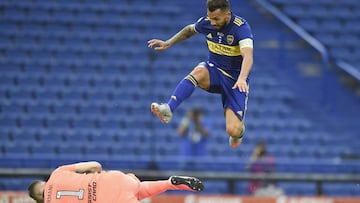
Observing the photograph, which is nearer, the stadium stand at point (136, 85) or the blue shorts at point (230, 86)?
the blue shorts at point (230, 86)

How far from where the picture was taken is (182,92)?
9.75 m

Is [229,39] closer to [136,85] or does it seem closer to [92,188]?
[92,188]

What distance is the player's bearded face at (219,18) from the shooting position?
31.0 ft

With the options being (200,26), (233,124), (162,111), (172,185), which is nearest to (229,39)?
(200,26)

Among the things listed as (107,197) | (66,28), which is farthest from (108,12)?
(107,197)

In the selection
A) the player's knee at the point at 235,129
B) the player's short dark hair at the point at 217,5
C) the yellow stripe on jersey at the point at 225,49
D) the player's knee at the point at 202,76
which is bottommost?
the player's knee at the point at 235,129

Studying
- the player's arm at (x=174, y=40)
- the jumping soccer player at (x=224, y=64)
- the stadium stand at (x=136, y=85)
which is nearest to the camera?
the jumping soccer player at (x=224, y=64)

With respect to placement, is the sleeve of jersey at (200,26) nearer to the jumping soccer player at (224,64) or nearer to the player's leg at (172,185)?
the jumping soccer player at (224,64)

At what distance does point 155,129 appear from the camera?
680 inches

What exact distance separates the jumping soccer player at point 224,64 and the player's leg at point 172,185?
2.03ft

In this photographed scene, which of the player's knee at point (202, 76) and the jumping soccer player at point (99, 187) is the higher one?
the player's knee at point (202, 76)

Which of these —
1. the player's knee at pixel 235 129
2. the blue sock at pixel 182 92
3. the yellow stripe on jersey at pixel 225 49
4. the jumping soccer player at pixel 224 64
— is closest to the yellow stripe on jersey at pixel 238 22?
the jumping soccer player at pixel 224 64

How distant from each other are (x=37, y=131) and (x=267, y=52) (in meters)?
4.82

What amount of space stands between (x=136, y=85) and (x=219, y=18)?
8.31m
